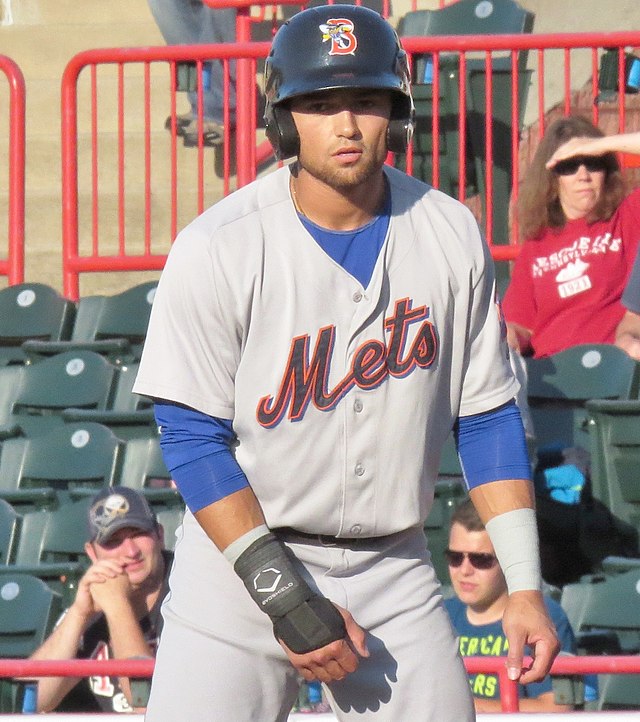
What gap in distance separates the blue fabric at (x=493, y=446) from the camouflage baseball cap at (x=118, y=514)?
2275mm

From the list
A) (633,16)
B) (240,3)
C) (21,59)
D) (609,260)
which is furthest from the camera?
(21,59)

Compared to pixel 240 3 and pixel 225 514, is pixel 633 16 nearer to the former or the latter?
pixel 240 3

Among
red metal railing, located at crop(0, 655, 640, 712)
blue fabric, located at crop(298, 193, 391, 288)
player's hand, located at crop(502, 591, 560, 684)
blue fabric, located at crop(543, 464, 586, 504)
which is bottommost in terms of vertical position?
blue fabric, located at crop(543, 464, 586, 504)

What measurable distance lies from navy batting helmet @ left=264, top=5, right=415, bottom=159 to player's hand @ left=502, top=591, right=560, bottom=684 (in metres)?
0.86

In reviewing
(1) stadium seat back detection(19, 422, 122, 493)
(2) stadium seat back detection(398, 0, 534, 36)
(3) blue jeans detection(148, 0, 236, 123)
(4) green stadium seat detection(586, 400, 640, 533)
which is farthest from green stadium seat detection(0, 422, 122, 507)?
(2) stadium seat back detection(398, 0, 534, 36)

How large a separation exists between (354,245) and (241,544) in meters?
0.59

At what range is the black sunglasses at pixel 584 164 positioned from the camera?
20.4 ft

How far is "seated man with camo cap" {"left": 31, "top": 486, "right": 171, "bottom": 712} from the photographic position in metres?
4.82

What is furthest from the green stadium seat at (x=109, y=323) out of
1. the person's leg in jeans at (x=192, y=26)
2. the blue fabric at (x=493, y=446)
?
the blue fabric at (x=493, y=446)

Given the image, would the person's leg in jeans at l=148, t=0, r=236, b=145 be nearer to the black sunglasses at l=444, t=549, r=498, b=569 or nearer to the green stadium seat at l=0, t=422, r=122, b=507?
the green stadium seat at l=0, t=422, r=122, b=507

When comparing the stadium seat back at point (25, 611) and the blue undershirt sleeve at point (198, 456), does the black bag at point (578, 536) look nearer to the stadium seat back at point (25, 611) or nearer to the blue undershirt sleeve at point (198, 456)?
the stadium seat back at point (25, 611)

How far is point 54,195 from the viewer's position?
9547 mm

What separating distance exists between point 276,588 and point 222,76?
5.76m

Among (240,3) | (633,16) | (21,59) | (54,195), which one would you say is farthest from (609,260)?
(21,59)
